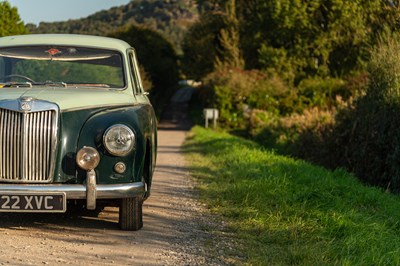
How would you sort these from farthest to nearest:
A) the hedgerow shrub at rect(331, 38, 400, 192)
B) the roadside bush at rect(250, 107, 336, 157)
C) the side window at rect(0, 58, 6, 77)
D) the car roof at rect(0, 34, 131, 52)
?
1. the roadside bush at rect(250, 107, 336, 157)
2. the hedgerow shrub at rect(331, 38, 400, 192)
3. the car roof at rect(0, 34, 131, 52)
4. the side window at rect(0, 58, 6, 77)

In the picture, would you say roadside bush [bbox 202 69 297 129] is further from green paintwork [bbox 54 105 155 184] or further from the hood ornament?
the hood ornament

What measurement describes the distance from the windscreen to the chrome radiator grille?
141 centimetres

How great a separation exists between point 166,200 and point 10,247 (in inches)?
133

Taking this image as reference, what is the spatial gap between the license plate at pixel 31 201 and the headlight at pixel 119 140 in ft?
2.05

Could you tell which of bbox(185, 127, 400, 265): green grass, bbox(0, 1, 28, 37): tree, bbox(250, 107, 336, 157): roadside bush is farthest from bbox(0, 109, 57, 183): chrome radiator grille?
bbox(0, 1, 28, 37): tree

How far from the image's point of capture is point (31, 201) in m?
6.15

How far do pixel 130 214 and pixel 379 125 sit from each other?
8217 mm

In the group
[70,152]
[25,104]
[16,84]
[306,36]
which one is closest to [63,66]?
[16,84]

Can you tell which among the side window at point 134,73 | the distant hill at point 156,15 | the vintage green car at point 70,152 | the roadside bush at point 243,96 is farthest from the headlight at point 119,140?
the distant hill at point 156,15

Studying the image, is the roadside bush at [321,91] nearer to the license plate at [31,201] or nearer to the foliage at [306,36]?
the foliage at [306,36]

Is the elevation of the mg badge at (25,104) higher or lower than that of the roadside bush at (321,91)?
higher

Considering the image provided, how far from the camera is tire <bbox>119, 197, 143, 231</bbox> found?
6.66 m

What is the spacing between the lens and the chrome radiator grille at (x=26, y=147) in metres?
6.29

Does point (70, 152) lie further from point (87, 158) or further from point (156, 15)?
point (156, 15)
